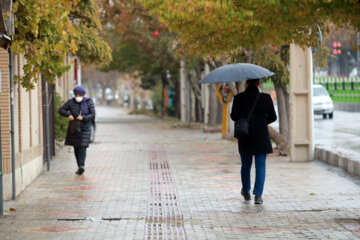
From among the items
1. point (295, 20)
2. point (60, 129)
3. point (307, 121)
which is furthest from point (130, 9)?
point (295, 20)

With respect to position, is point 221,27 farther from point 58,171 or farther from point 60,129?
point 60,129

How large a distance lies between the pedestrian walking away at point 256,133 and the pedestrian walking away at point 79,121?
13.7 ft

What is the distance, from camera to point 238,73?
422 inches

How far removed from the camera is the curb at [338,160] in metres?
12.9

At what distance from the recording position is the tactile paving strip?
26.5 feet

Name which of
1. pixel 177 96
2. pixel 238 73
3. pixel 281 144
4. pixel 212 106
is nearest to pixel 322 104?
pixel 212 106

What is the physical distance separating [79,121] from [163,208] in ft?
14.1

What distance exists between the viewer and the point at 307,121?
15836 millimetres

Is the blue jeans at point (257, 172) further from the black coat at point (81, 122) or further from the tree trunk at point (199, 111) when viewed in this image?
the tree trunk at point (199, 111)

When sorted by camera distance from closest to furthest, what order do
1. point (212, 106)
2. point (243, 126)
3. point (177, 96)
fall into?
1. point (243, 126)
2. point (212, 106)
3. point (177, 96)

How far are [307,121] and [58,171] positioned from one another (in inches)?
206

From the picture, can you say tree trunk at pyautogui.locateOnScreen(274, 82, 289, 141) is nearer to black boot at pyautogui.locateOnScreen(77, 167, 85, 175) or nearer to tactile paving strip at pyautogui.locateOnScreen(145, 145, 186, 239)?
tactile paving strip at pyautogui.locateOnScreen(145, 145, 186, 239)

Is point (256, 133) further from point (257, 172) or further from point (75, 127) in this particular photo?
point (75, 127)

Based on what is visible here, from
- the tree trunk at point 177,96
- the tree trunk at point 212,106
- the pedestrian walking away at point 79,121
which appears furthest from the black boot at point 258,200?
the tree trunk at point 177,96
